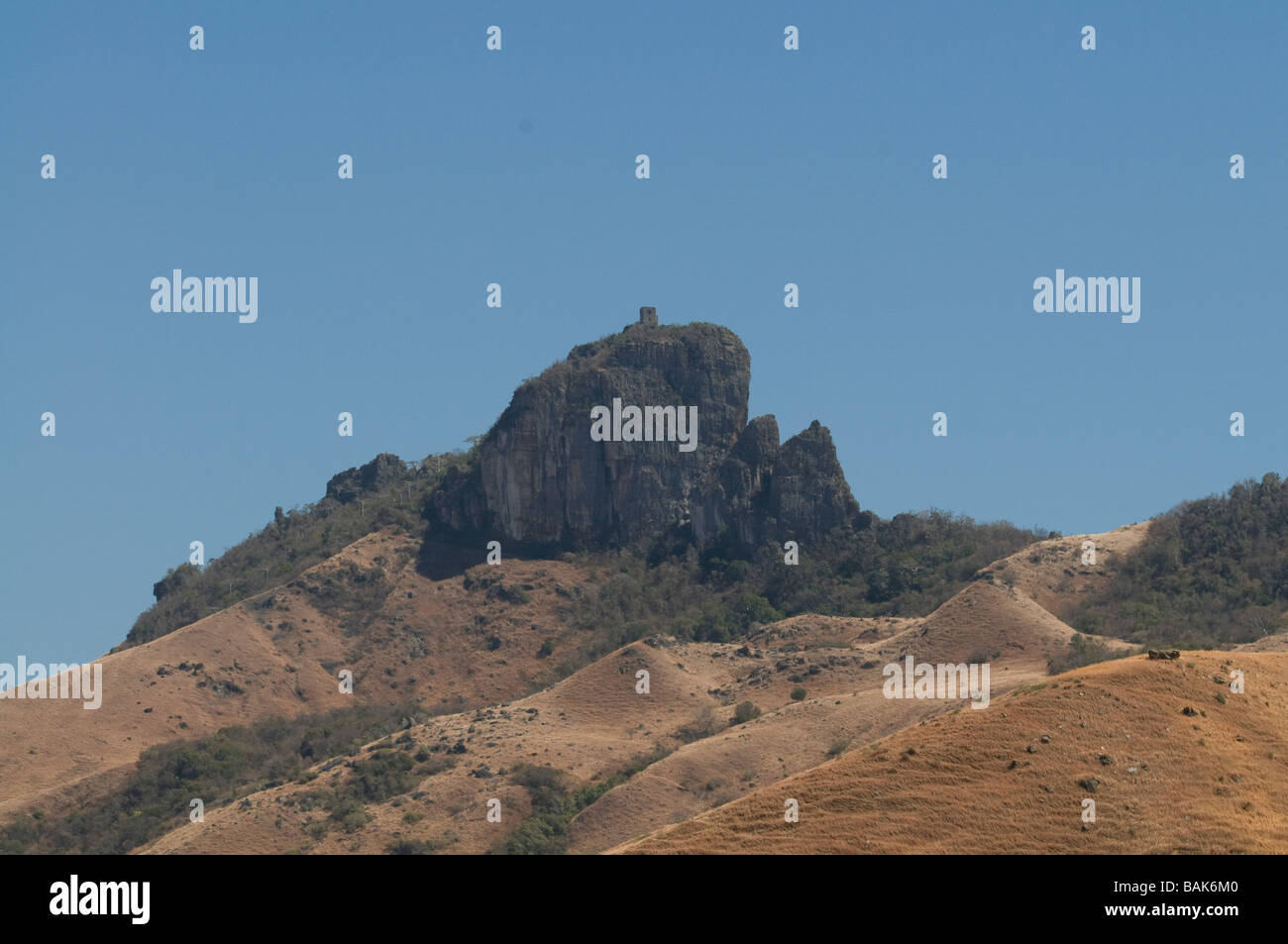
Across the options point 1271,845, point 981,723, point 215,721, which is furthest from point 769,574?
point 1271,845

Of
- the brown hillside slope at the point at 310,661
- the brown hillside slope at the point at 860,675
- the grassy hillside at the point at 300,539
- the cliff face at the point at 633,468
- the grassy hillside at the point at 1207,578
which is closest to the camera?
the brown hillside slope at the point at 860,675

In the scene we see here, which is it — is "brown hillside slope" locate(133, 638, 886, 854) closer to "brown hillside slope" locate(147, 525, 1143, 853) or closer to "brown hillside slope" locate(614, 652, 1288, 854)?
"brown hillside slope" locate(147, 525, 1143, 853)

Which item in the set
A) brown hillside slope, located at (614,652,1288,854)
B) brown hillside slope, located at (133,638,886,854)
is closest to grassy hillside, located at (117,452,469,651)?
brown hillside slope, located at (133,638,886,854)

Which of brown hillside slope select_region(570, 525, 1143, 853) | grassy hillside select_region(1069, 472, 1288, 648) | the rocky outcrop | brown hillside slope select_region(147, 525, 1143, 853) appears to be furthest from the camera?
the rocky outcrop

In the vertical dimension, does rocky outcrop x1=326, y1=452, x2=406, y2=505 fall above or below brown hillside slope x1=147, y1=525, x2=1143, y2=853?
above

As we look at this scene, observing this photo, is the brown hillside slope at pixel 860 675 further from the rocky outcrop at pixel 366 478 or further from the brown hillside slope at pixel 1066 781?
the rocky outcrop at pixel 366 478

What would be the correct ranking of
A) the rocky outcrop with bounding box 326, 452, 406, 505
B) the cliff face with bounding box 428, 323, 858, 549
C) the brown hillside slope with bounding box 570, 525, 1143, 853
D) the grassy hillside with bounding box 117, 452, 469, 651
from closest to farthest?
the brown hillside slope with bounding box 570, 525, 1143, 853
the cliff face with bounding box 428, 323, 858, 549
the grassy hillside with bounding box 117, 452, 469, 651
the rocky outcrop with bounding box 326, 452, 406, 505

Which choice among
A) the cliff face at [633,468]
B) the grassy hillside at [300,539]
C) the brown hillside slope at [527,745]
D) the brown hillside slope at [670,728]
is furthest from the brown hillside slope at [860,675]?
the grassy hillside at [300,539]
